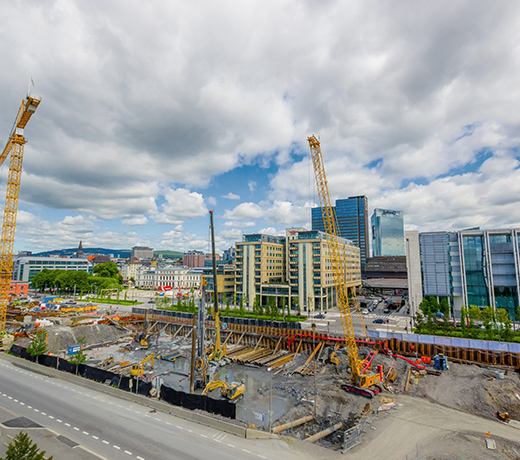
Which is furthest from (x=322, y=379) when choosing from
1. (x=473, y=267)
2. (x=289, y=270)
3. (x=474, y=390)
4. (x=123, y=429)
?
(x=289, y=270)

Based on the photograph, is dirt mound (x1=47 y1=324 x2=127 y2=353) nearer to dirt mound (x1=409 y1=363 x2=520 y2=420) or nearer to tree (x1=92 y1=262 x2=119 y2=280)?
dirt mound (x1=409 y1=363 x2=520 y2=420)

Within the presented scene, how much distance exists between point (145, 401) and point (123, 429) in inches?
201

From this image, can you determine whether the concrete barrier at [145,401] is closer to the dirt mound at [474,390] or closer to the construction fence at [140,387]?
the construction fence at [140,387]

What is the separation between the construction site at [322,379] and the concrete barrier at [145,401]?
35.8 inches

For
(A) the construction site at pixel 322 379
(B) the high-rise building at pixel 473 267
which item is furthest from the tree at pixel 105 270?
(B) the high-rise building at pixel 473 267

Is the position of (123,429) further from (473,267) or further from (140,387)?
(473,267)

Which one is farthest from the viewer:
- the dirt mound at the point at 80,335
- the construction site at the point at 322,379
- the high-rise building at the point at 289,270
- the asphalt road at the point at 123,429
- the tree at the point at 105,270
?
the tree at the point at 105,270

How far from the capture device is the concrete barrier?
24.0 m

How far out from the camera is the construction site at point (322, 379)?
2567 centimetres

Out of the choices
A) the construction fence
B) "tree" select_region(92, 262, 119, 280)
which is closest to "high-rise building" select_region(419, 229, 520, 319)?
the construction fence

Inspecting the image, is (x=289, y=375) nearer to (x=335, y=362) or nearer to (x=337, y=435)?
(x=335, y=362)

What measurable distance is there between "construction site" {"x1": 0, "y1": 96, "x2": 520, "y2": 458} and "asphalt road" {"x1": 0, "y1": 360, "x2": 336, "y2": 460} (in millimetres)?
2318

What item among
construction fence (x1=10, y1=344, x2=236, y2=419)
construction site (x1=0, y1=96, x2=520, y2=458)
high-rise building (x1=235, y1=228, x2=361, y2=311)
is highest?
high-rise building (x1=235, y1=228, x2=361, y2=311)

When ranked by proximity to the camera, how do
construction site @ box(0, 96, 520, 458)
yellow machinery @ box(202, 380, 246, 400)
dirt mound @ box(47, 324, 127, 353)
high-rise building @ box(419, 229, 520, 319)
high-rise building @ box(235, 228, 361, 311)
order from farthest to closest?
high-rise building @ box(235, 228, 361, 311) < high-rise building @ box(419, 229, 520, 319) < dirt mound @ box(47, 324, 127, 353) < yellow machinery @ box(202, 380, 246, 400) < construction site @ box(0, 96, 520, 458)
